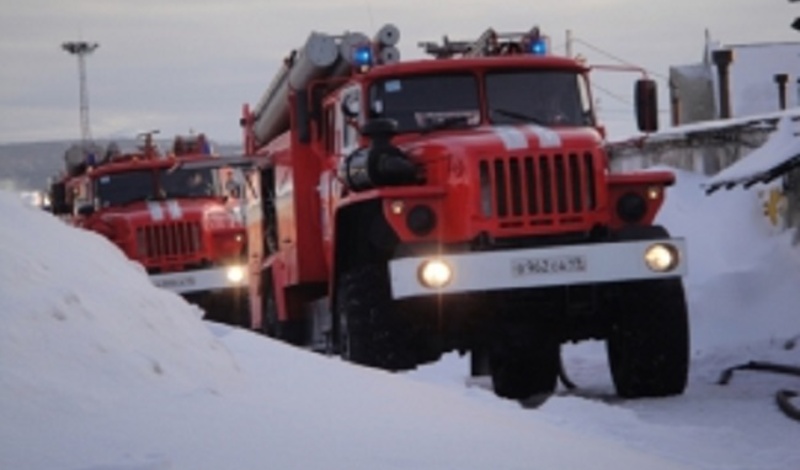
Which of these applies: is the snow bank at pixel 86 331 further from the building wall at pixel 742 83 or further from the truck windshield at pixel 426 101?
the building wall at pixel 742 83

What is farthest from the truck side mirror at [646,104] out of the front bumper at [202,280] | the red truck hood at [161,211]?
the red truck hood at [161,211]

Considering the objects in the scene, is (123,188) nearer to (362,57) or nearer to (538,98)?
(362,57)

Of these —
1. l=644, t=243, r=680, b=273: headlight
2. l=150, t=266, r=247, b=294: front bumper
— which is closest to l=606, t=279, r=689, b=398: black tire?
l=644, t=243, r=680, b=273: headlight

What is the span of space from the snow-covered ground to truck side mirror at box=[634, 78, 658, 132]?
139 inches

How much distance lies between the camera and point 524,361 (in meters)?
12.6

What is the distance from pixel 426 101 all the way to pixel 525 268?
192 centimetres

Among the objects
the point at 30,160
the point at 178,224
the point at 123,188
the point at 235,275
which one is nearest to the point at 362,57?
the point at 235,275

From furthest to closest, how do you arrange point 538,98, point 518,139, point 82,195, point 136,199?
point 82,195
point 136,199
point 538,98
point 518,139

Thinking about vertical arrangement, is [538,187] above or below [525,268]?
above

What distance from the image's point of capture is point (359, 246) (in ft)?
42.1

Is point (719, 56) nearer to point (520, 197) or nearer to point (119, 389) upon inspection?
point (520, 197)

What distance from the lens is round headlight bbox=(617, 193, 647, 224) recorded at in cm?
1195

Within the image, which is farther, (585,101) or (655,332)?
(585,101)

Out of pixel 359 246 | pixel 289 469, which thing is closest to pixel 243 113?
pixel 359 246
